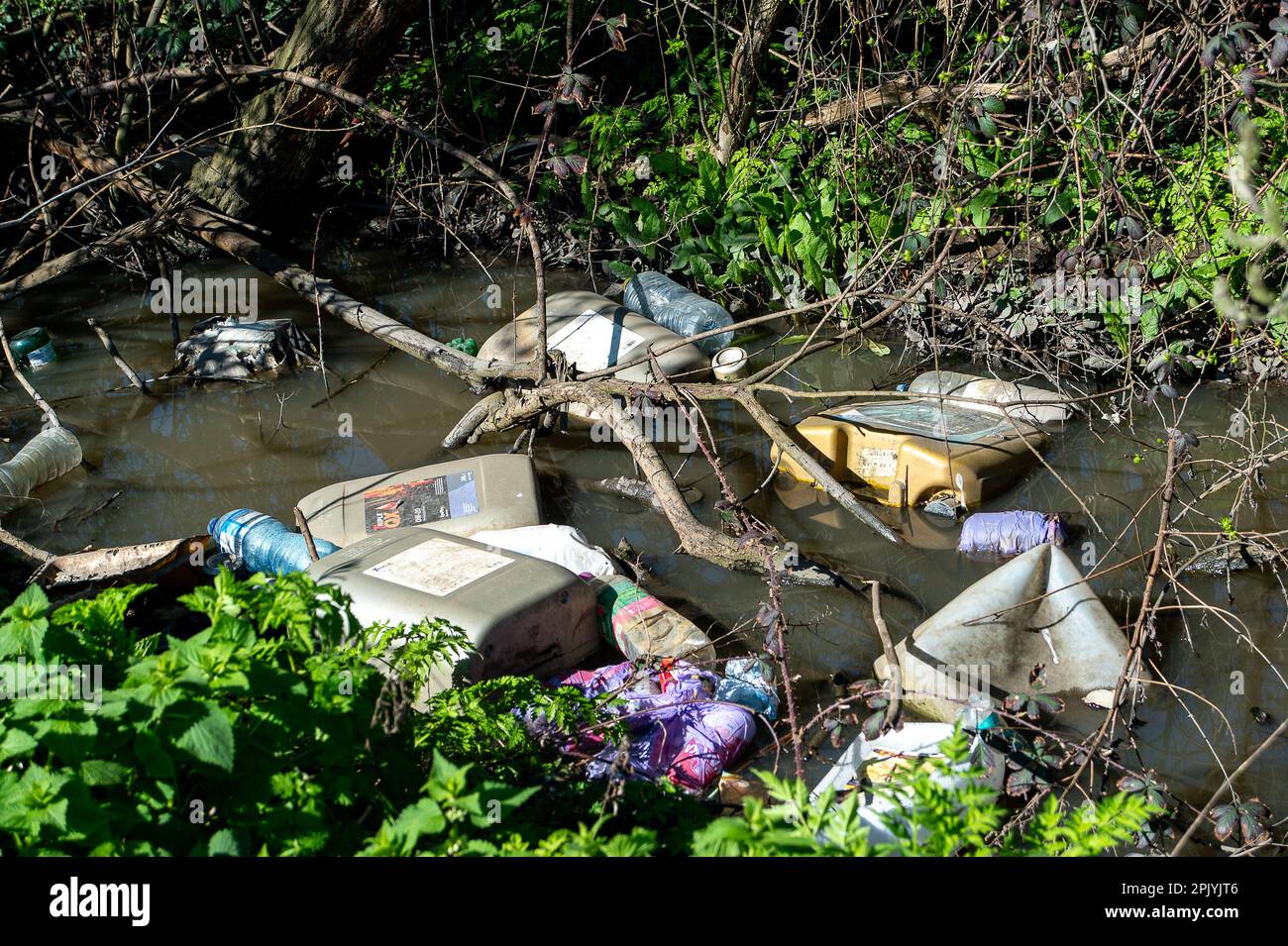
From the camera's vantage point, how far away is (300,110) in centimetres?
673

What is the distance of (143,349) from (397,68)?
3085mm

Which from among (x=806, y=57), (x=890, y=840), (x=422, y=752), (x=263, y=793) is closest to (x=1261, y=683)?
(x=890, y=840)

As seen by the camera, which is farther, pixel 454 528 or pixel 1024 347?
pixel 1024 347

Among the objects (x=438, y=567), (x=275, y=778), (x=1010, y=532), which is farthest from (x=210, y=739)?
(x=1010, y=532)

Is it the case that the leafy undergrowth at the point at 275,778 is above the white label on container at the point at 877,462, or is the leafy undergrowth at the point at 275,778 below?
above

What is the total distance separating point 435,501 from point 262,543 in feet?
2.14

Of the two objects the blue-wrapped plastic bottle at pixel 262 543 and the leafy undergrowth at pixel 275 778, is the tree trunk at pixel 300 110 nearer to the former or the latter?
the blue-wrapped plastic bottle at pixel 262 543

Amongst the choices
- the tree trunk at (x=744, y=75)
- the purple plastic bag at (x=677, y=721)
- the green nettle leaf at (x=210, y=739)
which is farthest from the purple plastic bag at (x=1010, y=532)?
the tree trunk at (x=744, y=75)

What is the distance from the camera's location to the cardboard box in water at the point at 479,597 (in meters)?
3.11

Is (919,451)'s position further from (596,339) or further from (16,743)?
(16,743)

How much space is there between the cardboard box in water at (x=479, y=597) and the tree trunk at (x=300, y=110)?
379 centimetres

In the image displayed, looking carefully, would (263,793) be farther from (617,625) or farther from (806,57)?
(806,57)

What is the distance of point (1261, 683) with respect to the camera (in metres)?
3.38

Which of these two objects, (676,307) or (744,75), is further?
(744,75)
